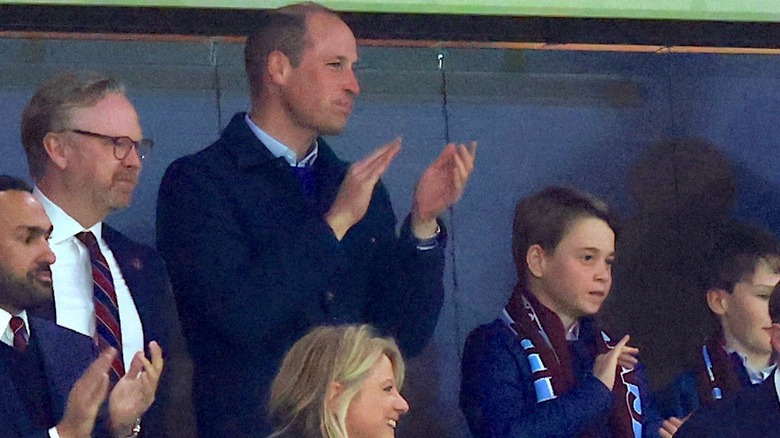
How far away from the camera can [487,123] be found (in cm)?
468

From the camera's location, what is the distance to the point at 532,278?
14.3 feet

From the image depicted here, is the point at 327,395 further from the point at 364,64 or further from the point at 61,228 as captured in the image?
the point at 364,64

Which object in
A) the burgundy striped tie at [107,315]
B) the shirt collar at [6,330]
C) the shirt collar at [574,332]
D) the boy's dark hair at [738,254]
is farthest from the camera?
the boy's dark hair at [738,254]

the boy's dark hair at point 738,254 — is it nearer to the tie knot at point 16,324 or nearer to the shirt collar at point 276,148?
the shirt collar at point 276,148

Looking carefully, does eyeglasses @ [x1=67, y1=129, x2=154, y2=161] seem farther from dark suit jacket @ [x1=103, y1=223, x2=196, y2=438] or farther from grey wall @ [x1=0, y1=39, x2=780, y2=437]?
grey wall @ [x1=0, y1=39, x2=780, y2=437]

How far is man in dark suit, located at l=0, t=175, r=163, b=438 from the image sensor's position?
3518 mm

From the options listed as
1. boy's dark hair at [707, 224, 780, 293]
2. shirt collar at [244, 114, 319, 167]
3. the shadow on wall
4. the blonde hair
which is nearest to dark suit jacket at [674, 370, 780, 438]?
the shadow on wall

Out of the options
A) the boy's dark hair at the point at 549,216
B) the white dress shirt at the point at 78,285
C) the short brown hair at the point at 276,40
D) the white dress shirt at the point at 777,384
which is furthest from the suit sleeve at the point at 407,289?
the white dress shirt at the point at 777,384

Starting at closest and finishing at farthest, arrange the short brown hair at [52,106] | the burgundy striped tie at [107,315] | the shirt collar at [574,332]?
the burgundy striped tie at [107,315]
the short brown hair at [52,106]
the shirt collar at [574,332]

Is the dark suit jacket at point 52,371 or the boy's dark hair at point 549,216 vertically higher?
the boy's dark hair at point 549,216

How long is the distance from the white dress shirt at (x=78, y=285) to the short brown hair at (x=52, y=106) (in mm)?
90

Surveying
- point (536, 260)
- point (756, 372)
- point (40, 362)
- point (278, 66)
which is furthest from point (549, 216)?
point (40, 362)

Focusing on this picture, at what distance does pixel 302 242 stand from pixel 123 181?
1.40ft

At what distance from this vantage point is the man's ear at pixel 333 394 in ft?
11.6
